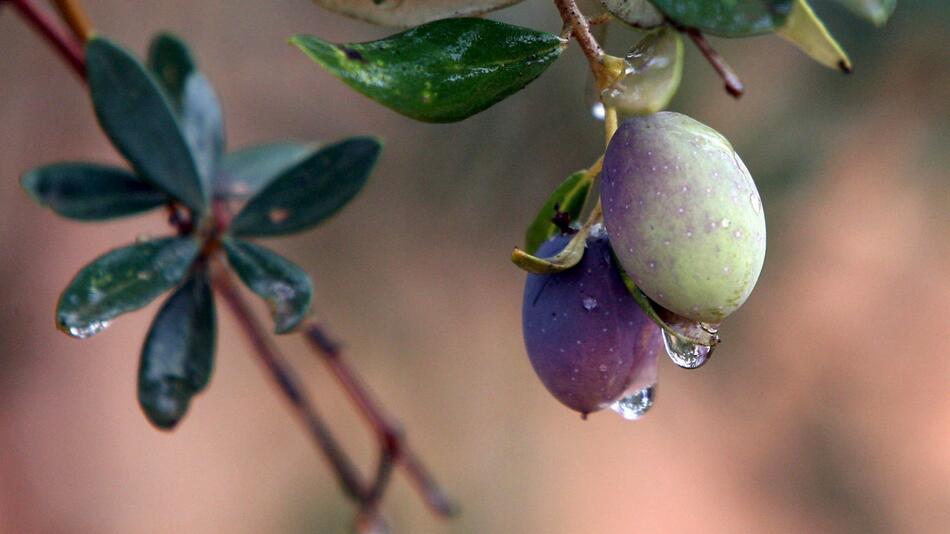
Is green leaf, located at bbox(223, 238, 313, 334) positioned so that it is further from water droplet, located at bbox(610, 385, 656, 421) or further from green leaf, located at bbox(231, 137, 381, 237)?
water droplet, located at bbox(610, 385, 656, 421)

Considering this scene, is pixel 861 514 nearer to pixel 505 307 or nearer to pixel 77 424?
pixel 505 307

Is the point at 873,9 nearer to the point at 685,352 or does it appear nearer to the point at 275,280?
the point at 685,352

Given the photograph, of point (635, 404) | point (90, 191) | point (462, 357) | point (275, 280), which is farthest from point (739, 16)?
point (462, 357)

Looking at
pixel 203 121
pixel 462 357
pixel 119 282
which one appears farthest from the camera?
pixel 462 357

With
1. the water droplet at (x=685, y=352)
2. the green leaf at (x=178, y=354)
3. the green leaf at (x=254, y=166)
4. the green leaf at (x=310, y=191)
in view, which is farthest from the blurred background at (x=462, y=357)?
the water droplet at (x=685, y=352)

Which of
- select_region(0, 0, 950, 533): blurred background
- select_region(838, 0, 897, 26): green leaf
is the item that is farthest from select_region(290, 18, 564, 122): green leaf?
select_region(0, 0, 950, 533): blurred background
